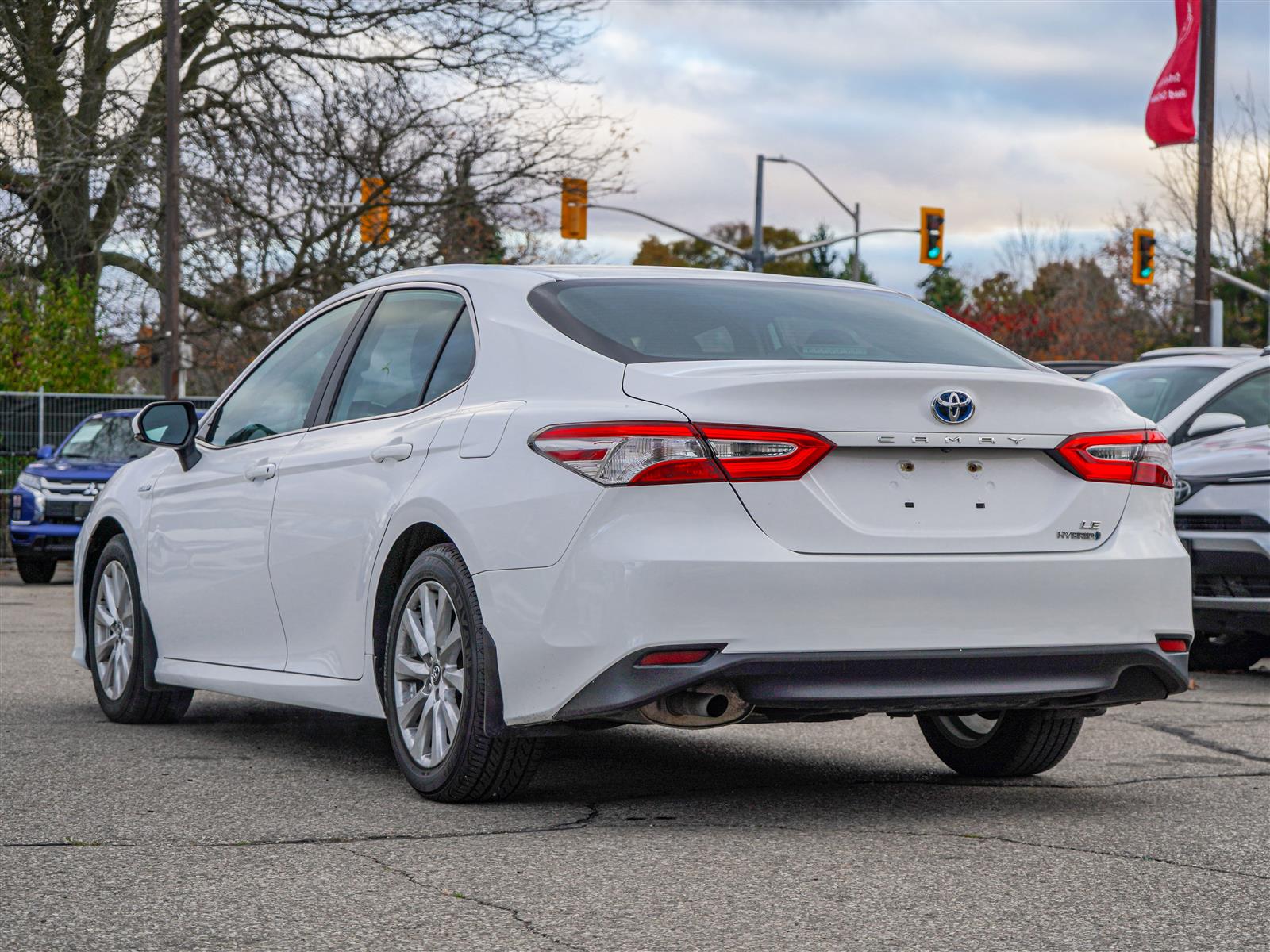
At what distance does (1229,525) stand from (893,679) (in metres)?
5.31

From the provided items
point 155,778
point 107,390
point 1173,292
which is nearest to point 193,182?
point 107,390

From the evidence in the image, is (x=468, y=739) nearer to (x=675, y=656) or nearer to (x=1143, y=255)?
(x=675, y=656)

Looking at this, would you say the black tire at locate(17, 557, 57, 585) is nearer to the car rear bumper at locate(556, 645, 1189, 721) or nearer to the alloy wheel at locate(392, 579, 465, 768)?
the alloy wheel at locate(392, 579, 465, 768)

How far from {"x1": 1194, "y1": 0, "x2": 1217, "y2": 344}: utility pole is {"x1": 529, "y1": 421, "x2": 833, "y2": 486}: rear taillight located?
79.2 ft

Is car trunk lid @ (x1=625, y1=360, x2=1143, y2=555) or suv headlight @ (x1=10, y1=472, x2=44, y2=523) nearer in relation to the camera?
car trunk lid @ (x1=625, y1=360, x2=1143, y2=555)

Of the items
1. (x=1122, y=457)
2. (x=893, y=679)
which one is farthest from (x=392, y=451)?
(x=1122, y=457)

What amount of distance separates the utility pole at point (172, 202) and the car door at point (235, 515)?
58.1 feet

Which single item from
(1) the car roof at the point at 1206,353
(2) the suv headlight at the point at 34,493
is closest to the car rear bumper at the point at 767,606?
(1) the car roof at the point at 1206,353

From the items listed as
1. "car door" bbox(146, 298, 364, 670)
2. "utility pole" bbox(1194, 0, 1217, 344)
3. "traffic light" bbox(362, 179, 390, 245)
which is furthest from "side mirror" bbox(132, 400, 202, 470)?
"utility pole" bbox(1194, 0, 1217, 344)

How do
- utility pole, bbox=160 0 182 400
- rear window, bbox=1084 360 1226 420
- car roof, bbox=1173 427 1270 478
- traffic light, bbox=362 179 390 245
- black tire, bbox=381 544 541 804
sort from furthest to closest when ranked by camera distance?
traffic light, bbox=362 179 390 245 → utility pole, bbox=160 0 182 400 → rear window, bbox=1084 360 1226 420 → car roof, bbox=1173 427 1270 478 → black tire, bbox=381 544 541 804

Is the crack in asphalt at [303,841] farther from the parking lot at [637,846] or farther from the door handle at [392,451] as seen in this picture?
the door handle at [392,451]

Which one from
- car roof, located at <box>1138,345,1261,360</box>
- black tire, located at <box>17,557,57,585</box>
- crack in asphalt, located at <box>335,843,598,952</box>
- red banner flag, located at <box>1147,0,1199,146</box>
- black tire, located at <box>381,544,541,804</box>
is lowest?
black tire, located at <box>17,557,57,585</box>

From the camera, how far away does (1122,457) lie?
17.3ft

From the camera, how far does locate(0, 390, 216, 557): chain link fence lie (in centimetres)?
2195
